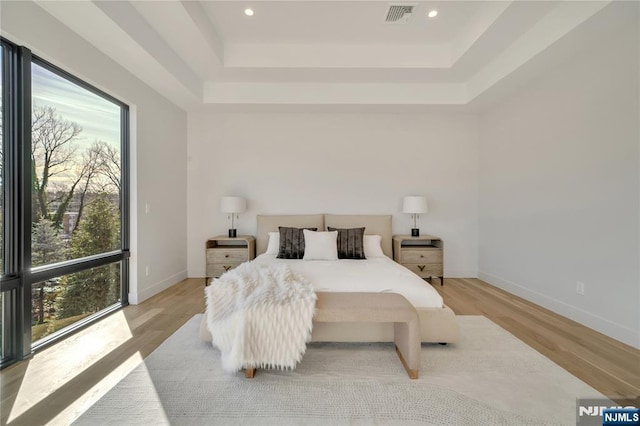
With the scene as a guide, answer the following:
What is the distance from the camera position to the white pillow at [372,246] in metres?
3.77

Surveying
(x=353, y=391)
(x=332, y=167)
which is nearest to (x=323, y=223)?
(x=332, y=167)

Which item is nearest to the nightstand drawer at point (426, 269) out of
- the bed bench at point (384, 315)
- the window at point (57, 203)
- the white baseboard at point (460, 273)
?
the white baseboard at point (460, 273)

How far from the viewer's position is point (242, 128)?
14.5 ft

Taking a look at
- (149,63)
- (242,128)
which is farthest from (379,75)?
(149,63)

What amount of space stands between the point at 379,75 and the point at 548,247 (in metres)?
2.92

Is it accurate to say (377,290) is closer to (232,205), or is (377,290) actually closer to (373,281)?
(373,281)

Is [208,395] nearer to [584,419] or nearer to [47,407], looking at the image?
[47,407]

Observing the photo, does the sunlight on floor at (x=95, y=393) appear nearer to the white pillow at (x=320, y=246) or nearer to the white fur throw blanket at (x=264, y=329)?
the white fur throw blanket at (x=264, y=329)

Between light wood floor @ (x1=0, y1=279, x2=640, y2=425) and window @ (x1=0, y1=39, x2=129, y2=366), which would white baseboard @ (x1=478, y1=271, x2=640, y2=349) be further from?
window @ (x1=0, y1=39, x2=129, y2=366)

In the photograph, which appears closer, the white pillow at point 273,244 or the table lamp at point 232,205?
the white pillow at point 273,244

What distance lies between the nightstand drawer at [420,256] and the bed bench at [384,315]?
2198mm

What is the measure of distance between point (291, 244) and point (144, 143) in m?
2.21

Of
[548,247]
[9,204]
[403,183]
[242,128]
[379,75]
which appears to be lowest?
[548,247]

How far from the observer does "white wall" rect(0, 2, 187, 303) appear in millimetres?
2096
